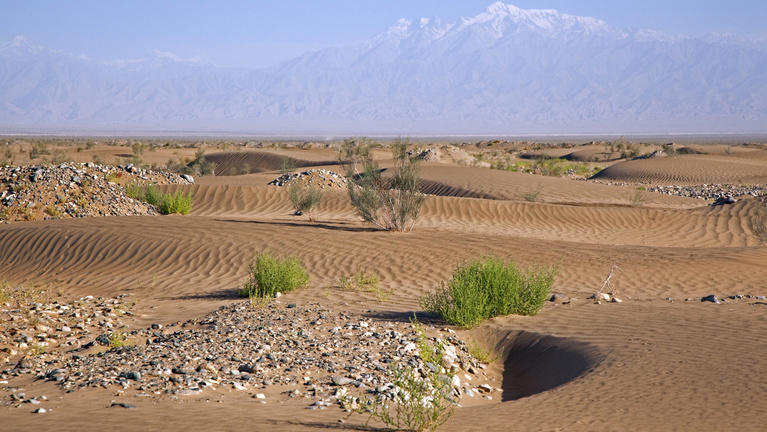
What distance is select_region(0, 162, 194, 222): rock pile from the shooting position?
1883 centimetres

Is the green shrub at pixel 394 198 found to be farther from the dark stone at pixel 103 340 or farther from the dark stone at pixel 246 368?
the dark stone at pixel 246 368

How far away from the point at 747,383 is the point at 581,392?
4.56 ft

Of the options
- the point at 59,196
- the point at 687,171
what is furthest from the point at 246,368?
the point at 687,171

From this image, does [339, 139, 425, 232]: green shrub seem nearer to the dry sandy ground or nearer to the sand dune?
the dry sandy ground

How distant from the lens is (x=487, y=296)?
9375 millimetres

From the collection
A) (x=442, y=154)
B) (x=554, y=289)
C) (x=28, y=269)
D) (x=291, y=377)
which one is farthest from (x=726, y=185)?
(x=291, y=377)

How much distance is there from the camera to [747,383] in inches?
256

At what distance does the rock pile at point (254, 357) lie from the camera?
6.70 meters

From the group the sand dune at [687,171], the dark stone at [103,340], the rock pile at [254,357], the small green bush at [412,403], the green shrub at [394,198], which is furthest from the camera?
the sand dune at [687,171]

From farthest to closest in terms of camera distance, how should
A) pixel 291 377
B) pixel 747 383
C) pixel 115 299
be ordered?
pixel 115 299 < pixel 291 377 < pixel 747 383

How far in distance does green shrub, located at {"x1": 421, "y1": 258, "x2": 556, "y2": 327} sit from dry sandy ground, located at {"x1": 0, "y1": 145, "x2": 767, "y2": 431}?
0.54 ft

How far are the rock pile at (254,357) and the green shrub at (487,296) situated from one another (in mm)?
519

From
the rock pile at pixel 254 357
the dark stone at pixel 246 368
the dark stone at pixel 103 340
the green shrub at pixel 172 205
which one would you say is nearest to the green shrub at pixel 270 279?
the rock pile at pixel 254 357

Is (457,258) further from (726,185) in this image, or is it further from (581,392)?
(726,185)
